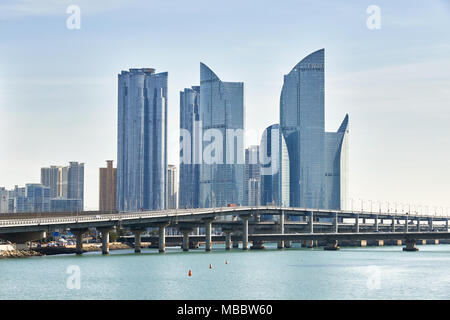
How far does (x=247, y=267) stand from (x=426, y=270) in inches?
1006

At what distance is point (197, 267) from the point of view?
125 meters

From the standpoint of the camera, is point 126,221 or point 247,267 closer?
point 247,267

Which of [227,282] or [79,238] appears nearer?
[227,282]

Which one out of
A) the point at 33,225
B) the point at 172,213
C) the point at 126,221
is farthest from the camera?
the point at 172,213

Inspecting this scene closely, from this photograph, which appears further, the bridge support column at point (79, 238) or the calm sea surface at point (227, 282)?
the bridge support column at point (79, 238)

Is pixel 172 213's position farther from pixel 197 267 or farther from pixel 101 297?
pixel 101 297

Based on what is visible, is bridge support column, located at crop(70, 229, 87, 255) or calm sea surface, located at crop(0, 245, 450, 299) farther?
bridge support column, located at crop(70, 229, 87, 255)

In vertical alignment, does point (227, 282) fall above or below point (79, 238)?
above

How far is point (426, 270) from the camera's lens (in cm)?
11731
